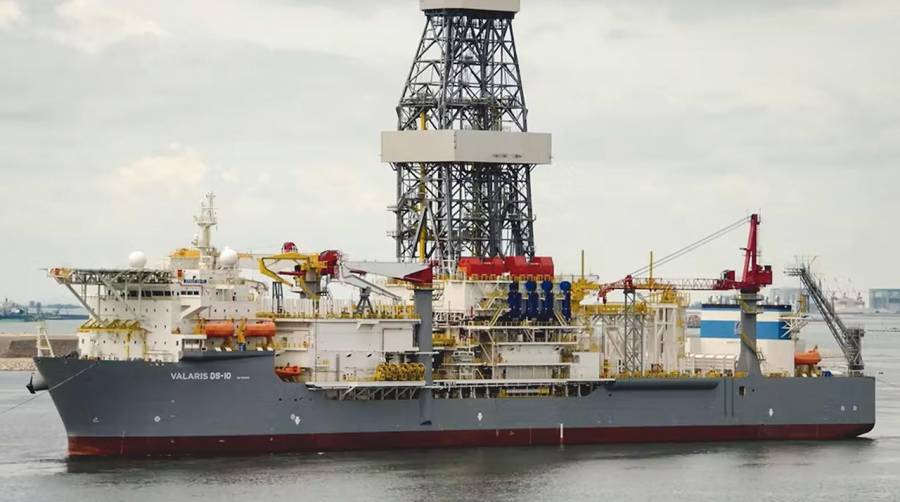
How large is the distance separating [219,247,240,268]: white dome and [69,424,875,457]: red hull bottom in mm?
6651

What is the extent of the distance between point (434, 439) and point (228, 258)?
Result: 34.6 ft

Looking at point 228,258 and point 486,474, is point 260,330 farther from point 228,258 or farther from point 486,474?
point 486,474

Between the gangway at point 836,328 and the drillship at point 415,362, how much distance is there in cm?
10

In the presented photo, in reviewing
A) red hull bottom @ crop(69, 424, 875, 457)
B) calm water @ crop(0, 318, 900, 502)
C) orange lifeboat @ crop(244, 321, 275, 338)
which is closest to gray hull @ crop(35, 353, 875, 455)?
red hull bottom @ crop(69, 424, 875, 457)

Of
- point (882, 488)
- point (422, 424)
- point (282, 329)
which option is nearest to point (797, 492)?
point (882, 488)

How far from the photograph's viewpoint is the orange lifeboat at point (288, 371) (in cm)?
6425

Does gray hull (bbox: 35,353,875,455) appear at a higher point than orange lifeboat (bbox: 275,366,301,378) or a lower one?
lower

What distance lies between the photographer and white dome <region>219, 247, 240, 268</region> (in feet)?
213

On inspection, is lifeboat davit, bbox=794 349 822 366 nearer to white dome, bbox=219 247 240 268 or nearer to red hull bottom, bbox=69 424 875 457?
red hull bottom, bbox=69 424 875 457

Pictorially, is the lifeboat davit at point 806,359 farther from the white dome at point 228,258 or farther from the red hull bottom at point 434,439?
the white dome at point 228,258

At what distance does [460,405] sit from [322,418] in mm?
5680

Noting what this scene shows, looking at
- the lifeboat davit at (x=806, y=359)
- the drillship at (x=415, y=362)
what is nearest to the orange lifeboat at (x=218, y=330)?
the drillship at (x=415, y=362)

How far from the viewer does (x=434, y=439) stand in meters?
66.4

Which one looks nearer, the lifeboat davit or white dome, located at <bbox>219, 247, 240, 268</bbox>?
white dome, located at <bbox>219, 247, 240, 268</bbox>
